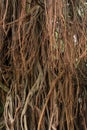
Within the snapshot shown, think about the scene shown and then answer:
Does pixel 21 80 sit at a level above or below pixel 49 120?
above

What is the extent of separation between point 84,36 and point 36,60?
293mm

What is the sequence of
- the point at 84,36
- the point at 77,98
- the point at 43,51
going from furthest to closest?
the point at 77,98
the point at 43,51
the point at 84,36

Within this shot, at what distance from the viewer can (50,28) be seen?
919 mm

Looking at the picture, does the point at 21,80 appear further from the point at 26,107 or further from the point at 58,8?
the point at 58,8

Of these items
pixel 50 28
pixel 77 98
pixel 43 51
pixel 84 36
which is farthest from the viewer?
pixel 77 98

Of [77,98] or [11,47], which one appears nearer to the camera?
[11,47]

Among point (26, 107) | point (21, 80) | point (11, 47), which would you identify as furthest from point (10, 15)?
point (26, 107)

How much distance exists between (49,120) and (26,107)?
4.5 inches

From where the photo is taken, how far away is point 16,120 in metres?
1.27

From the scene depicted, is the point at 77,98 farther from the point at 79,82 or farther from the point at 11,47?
the point at 11,47

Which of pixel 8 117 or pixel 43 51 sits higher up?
pixel 43 51

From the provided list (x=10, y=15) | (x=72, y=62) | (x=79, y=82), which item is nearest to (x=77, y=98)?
(x=79, y=82)

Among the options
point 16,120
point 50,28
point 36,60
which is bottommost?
point 16,120

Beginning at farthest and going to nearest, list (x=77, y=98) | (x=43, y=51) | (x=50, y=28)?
(x=77, y=98), (x=43, y=51), (x=50, y=28)
